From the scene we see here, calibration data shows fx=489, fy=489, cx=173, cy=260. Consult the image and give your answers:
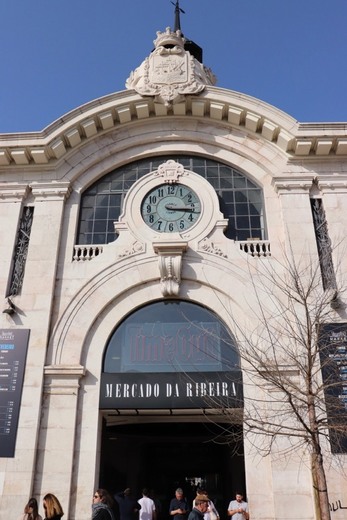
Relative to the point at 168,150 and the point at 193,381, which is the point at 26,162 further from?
the point at 193,381

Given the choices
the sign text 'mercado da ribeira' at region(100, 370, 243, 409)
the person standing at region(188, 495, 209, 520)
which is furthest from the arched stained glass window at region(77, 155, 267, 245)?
the person standing at region(188, 495, 209, 520)

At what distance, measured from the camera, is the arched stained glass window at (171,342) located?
13.7 m

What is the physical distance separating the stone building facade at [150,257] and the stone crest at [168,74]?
0.06 metres

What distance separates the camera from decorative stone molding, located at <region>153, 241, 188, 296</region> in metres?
14.3

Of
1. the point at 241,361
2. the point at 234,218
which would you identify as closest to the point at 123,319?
the point at 241,361

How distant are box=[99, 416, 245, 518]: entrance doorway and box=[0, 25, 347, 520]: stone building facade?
189 mm

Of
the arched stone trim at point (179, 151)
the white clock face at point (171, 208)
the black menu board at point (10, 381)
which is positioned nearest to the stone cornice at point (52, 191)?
the arched stone trim at point (179, 151)

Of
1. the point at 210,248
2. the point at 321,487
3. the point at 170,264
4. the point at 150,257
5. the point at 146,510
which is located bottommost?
the point at 146,510

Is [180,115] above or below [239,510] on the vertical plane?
above

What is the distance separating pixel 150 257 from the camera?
48.4 ft

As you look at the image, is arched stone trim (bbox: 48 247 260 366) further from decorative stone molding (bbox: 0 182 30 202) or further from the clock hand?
decorative stone molding (bbox: 0 182 30 202)

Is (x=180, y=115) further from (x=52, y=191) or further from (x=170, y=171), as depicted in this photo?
(x=52, y=191)

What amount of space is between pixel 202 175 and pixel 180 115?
2.29 m

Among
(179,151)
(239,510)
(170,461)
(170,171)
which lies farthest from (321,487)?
(170,461)
